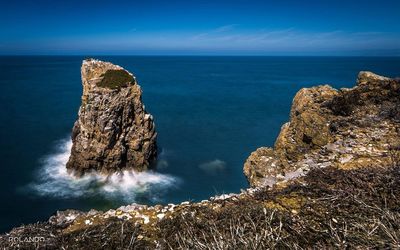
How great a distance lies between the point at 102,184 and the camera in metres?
37.9

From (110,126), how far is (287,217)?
34350 millimetres

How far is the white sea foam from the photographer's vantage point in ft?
118

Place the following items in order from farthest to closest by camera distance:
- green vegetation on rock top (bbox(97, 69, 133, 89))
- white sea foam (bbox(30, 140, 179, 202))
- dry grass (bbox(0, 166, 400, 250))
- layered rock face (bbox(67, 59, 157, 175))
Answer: green vegetation on rock top (bbox(97, 69, 133, 89)) → layered rock face (bbox(67, 59, 157, 175)) → white sea foam (bbox(30, 140, 179, 202)) → dry grass (bbox(0, 166, 400, 250))

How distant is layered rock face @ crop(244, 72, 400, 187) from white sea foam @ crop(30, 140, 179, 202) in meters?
23.1

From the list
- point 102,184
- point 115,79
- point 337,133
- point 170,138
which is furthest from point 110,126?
point 337,133

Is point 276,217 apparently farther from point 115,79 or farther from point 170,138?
point 170,138

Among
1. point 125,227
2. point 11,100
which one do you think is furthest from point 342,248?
point 11,100

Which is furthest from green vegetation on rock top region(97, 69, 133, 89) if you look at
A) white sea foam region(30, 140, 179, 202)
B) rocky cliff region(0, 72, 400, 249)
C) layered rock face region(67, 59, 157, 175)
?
rocky cliff region(0, 72, 400, 249)

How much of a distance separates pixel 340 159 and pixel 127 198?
28923 millimetres

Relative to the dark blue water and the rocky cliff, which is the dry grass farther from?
the dark blue water

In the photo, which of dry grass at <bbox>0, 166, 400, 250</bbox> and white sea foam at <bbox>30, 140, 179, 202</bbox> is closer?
dry grass at <bbox>0, 166, 400, 250</bbox>

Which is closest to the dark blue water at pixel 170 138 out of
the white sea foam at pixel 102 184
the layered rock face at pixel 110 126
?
the white sea foam at pixel 102 184

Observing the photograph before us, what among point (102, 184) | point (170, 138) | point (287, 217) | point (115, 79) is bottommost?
point (102, 184)

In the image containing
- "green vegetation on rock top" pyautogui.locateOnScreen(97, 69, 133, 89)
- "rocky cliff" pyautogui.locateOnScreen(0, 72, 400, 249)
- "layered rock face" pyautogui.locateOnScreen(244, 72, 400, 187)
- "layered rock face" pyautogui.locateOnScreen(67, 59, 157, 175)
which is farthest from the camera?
"green vegetation on rock top" pyautogui.locateOnScreen(97, 69, 133, 89)
